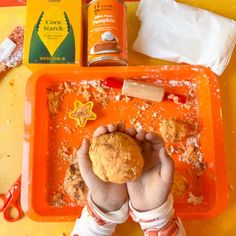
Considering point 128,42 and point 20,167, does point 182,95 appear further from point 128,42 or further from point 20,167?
point 20,167

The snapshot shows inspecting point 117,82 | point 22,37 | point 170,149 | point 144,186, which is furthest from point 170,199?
point 22,37

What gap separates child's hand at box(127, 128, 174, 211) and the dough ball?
4cm

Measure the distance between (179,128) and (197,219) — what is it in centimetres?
19

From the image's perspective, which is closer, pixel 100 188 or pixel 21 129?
pixel 100 188

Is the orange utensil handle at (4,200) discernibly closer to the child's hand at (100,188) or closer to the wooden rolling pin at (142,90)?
the child's hand at (100,188)

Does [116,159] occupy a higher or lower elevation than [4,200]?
higher

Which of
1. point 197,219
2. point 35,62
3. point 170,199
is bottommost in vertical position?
point 197,219

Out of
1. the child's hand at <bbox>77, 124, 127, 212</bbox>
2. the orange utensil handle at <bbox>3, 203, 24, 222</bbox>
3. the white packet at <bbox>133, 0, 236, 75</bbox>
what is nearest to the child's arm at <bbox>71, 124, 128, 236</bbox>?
the child's hand at <bbox>77, 124, 127, 212</bbox>

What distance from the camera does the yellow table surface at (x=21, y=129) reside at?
0.87m

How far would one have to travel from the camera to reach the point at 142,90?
0.90 metres

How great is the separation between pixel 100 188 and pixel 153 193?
0.31 ft

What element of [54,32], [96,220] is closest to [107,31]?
[54,32]

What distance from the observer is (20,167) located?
920 millimetres

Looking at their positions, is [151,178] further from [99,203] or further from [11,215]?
[11,215]
